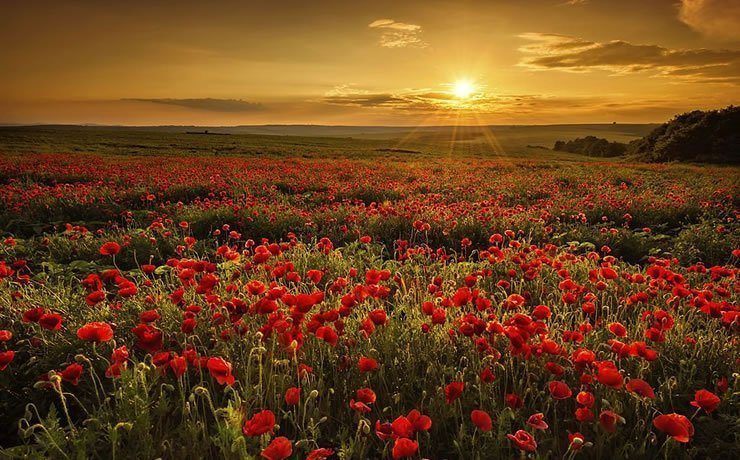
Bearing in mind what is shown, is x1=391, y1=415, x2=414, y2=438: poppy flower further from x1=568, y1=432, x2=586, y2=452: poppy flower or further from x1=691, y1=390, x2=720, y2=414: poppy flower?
x1=691, y1=390, x2=720, y2=414: poppy flower

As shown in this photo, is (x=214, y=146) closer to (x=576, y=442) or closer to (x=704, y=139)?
(x=704, y=139)

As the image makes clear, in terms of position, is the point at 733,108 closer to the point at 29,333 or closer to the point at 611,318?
the point at 611,318

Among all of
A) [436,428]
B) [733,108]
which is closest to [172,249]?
[436,428]

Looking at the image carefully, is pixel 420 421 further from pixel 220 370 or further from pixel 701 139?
pixel 701 139

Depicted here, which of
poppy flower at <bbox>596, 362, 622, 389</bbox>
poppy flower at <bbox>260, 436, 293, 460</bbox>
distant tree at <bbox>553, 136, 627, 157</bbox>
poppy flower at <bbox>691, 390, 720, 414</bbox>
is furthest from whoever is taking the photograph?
distant tree at <bbox>553, 136, 627, 157</bbox>

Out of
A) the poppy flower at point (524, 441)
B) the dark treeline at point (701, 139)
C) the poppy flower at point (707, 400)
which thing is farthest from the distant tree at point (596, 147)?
the poppy flower at point (524, 441)

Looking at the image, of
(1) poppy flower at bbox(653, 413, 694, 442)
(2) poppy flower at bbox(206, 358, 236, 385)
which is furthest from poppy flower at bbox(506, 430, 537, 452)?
(2) poppy flower at bbox(206, 358, 236, 385)

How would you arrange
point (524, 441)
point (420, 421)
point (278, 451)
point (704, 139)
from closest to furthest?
1. point (278, 451)
2. point (524, 441)
3. point (420, 421)
4. point (704, 139)

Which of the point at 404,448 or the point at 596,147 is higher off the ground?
the point at 596,147

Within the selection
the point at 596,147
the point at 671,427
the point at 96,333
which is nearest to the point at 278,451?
the point at 96,333

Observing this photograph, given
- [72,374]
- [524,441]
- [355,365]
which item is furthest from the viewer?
[355,365]

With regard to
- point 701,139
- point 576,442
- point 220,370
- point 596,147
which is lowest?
point 576,442

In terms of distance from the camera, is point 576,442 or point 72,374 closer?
point 576,442

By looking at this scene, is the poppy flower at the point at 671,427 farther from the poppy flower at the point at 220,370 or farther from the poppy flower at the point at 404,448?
the poppy flower at the point at 220,370
